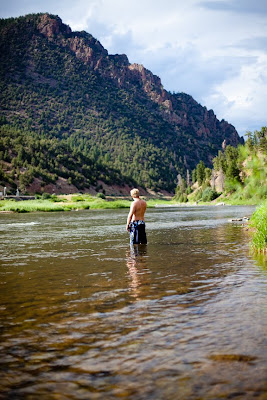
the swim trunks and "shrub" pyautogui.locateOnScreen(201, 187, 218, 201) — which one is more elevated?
"shrub" pyautogui.locateOnScreen(201, 187, 218, 201)

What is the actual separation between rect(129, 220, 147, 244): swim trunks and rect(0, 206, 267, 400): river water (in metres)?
5.01

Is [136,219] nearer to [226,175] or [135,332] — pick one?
[135,332]

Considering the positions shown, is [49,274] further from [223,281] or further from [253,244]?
[253,244]

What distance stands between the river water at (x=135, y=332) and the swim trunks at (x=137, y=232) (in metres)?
5.01

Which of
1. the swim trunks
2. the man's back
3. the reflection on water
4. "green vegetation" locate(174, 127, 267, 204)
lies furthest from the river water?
"green vegetation" locate(174, 127, 267, 204)

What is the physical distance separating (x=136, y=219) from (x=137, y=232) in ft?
2.83

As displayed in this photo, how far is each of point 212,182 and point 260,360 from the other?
154 m

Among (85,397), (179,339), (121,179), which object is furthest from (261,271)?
(121,179)

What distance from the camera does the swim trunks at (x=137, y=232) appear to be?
1725cm

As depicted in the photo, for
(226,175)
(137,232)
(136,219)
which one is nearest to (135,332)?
(136,219)

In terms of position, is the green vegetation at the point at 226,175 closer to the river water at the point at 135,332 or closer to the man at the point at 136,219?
the man at the point at 136,219

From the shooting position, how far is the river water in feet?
14.5

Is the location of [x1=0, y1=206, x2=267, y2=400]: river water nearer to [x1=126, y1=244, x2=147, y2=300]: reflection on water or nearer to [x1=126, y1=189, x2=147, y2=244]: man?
[x1=126, y1=244, x2=147, y2=300]: reflection on water

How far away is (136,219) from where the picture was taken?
55.2 ft
